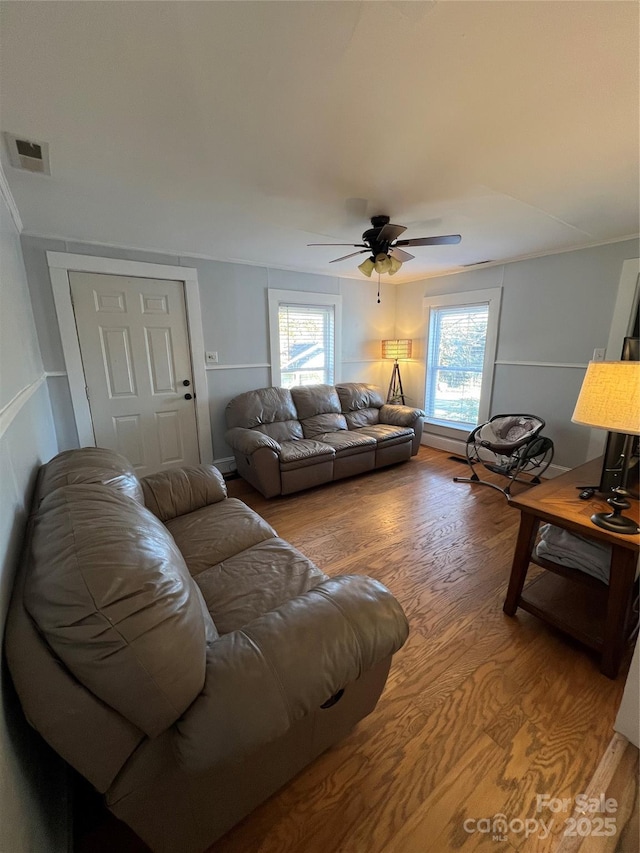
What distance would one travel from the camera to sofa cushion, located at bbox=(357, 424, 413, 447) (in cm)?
367

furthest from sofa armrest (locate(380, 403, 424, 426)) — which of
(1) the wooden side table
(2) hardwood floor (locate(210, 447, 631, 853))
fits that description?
(1) the wooden side table

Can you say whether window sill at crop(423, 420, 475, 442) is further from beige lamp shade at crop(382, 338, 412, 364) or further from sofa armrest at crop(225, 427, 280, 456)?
sofa armrest at crop(225, 427, 280, 456)

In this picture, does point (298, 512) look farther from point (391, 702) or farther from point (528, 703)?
point (528, 703)

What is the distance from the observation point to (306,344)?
4.20m

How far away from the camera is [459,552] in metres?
2.31

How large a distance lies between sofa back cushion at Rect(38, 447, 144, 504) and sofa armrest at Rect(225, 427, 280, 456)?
1332 millimetres

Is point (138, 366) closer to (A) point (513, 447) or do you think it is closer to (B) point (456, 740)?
(B) point (456, 740)

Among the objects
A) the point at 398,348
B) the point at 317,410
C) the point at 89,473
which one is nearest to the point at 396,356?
the point at 398,348

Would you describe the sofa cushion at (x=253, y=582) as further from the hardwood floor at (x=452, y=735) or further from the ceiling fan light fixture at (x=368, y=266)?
the ceiling fan light fixture at (x=368, y=266)

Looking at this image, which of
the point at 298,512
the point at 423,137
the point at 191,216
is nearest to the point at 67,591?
the point at 423,137

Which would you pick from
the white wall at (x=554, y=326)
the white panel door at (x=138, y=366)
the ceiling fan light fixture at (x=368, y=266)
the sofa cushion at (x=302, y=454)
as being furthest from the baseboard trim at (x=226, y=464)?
the white wall at (x=554, y=326)

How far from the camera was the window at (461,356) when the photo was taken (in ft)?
12.7

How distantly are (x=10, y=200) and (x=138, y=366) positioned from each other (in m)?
1.39

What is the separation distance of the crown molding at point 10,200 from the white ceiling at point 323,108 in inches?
1.5
